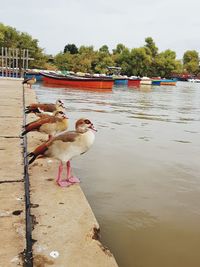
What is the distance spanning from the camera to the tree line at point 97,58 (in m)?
58.6

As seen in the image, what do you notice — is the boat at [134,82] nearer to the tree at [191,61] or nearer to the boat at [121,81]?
the boat at [121,81]

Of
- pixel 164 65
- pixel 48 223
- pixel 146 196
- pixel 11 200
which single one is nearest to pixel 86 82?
pixel 146 196

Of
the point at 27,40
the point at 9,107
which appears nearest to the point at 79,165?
the point at 9,107

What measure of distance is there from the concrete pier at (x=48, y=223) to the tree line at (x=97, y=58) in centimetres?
4680

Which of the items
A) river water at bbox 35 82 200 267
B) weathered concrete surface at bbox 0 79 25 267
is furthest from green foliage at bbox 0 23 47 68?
weathered concrete surface at bbox 0 79 25 267

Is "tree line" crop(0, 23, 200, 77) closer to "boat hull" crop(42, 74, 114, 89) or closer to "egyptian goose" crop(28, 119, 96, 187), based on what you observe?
"boat hull" crop(42, 74, 114, 89)

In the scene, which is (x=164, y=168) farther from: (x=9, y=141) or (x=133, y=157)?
(x=9, y=141)

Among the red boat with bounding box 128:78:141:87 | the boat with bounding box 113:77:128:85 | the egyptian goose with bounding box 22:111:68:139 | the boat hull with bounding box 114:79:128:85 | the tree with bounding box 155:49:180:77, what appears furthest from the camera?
the tree with bounding box 155:49:180:77

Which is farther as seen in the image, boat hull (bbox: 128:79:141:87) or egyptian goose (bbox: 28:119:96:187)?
boat hull (bbox: 128:79:141:87)

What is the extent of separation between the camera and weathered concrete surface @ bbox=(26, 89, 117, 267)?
241cm

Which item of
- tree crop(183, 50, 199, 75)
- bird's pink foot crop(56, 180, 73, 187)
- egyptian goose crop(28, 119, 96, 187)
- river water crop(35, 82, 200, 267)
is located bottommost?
river water crop(35, 82, 200, 267)

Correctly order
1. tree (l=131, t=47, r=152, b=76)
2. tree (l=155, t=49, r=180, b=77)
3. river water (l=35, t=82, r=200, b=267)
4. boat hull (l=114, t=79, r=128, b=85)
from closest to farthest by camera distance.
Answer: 1. river water (l=35, t=82, r=200, b=267)
2. boat hull (l=114, t=79, r=128, b=85)
3. tree (l=131, t=47, r=152, b=76)
4. tree (l=155, t=49, r=180, b=77)

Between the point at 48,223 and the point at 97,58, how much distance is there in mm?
72244

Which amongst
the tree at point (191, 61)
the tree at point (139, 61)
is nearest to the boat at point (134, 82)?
the tree at point (139, 61)
